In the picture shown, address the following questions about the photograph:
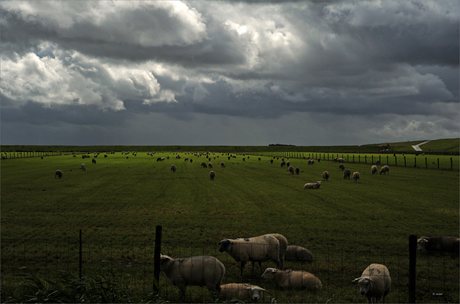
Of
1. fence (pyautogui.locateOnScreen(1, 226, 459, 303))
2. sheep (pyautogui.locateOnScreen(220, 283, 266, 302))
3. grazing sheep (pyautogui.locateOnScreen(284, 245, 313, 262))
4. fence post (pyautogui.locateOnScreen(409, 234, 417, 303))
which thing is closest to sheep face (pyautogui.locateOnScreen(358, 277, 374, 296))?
fence (pyautogui.locateOnScreen(1, 226, 459, 303))

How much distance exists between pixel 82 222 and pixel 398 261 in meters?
15.2

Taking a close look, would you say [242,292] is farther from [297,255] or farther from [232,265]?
Result: [297,255]

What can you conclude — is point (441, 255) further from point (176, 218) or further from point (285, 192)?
point (285, 192)

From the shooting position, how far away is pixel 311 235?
14.1 m

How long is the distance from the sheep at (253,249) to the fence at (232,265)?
55 cm

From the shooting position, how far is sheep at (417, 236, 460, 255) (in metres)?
11.9

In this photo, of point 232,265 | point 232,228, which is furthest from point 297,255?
point 232,228

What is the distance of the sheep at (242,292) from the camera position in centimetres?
735

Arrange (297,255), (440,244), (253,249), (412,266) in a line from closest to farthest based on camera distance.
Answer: (412,266) < (253,249) < (297,255) < (440,244)

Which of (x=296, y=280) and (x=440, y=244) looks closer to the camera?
(x=296, y=280)

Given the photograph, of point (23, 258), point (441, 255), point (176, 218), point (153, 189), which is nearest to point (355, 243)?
point (441, 255)

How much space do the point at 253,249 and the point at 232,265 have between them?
1.24 meters

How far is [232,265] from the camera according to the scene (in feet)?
35.2

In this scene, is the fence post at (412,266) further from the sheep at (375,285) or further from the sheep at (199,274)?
the sheep at (199,274)
